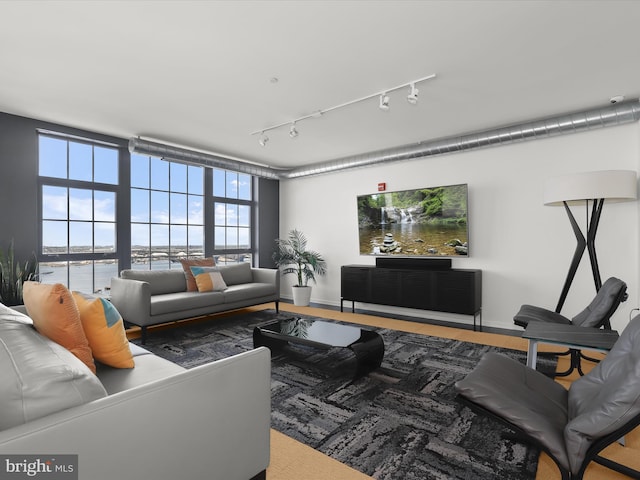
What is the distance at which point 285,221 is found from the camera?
766 cm

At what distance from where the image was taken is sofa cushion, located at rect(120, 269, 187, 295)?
4684mm

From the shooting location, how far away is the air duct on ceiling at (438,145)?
12.8 ft

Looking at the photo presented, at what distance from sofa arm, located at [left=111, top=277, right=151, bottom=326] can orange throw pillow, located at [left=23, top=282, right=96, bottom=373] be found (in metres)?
2.37

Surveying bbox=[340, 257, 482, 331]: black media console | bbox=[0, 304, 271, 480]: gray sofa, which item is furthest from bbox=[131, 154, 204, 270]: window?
bbox=[0, 304, 271, 480]: gray sofa

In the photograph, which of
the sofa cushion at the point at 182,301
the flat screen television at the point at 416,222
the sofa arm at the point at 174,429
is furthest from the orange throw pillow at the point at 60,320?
the flat screen television at the point at 416,222

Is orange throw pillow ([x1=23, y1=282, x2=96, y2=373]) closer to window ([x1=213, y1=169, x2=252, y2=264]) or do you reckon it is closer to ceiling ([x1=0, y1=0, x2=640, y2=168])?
ceiling ([x1=0, y1=0, x2=640, y2=168])

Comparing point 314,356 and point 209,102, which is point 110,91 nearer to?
point 209,102

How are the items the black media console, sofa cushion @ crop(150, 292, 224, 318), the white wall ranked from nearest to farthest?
the white wall → sofa cushion @ crop(150, 292, 224, 318) → the black media console

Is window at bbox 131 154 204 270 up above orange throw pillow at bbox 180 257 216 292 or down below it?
above

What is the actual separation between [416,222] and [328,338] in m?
2.97

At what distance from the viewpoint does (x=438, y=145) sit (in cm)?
505

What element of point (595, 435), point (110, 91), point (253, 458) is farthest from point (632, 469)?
point (110, 91)

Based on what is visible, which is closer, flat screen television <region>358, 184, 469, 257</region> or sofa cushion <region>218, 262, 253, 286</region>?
Result: flat screen television <region>358, 184, 469, 257</region>

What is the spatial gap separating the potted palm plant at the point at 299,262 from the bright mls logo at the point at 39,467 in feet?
17.8
